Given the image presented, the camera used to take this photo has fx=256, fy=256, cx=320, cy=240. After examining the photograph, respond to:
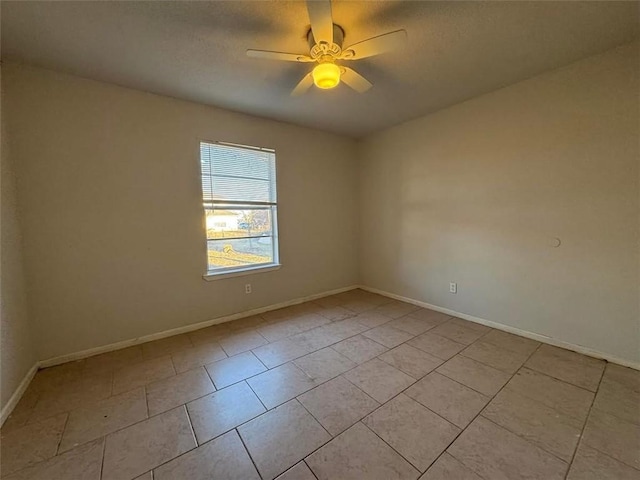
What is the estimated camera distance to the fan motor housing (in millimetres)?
1590

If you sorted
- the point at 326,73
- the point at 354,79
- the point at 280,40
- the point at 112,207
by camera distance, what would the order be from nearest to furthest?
the point at 326,73 → the point at 280,40 → the point at 354,79 → the point at 112,207

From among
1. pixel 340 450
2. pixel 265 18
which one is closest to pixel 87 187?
pixel 265 18

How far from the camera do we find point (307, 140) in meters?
3.59

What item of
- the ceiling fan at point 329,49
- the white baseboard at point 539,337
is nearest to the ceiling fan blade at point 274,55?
the ceiling fan at point 329,49

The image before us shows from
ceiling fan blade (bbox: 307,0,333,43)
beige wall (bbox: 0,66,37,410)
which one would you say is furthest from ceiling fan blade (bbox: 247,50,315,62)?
beige wall (bbox: 0,66,37,410)

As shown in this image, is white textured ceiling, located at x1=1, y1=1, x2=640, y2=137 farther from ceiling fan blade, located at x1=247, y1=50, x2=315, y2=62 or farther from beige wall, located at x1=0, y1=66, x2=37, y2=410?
beige wall, located at x1=0, y1=66, x2=37, y2=410

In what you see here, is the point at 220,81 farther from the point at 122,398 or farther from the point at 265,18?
the point at 122,398

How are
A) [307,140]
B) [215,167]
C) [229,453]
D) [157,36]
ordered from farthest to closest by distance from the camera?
[307,140], [215,167], [157,36], [229,453]

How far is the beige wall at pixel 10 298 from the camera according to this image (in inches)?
66.3

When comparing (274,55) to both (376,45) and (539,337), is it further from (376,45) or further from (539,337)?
(539,337)

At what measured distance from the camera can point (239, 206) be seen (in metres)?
3.08

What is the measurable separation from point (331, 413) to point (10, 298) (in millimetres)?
2356

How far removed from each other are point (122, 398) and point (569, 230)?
376 centimetres

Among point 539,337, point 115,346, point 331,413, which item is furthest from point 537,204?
point 115,346
